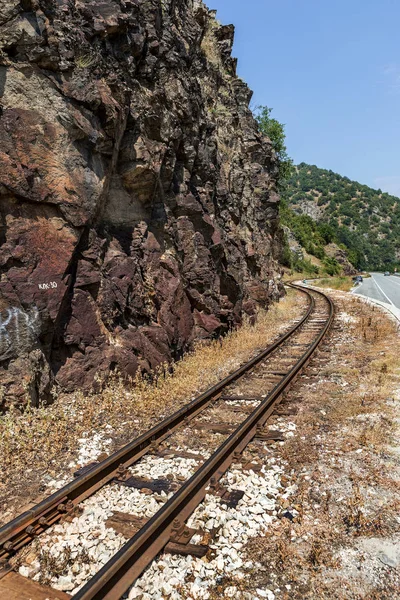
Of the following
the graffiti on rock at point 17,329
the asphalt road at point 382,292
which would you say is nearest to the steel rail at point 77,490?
the graffiti on rock at point 17,329

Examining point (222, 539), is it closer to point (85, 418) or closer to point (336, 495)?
point (336, 495)

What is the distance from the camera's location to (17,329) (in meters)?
6.76

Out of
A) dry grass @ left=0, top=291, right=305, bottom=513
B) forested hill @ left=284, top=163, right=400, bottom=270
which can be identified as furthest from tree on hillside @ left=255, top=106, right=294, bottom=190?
forested hill @ left=284, top=163, right=400, bottom=270

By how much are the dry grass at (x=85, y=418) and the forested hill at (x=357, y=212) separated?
5344 inches

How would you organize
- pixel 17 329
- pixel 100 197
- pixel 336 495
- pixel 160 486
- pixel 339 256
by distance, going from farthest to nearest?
1. pixel 339 256
2. pixel 100 197
3. pixel 17 329
4. pixel 160 486
5. pixel 336 495

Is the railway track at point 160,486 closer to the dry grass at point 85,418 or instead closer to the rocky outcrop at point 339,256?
the dry grass at point 85,418

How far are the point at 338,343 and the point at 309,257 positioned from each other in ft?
207

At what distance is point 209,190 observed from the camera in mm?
14500

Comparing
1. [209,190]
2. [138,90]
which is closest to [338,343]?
[209,190]

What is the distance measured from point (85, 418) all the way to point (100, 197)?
4343 millimetres

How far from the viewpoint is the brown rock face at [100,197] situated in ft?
23.1

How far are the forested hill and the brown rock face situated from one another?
434 ft

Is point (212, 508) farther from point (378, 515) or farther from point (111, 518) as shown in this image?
point (378, 515)

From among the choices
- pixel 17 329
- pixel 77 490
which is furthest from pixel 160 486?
pixel 17 329
